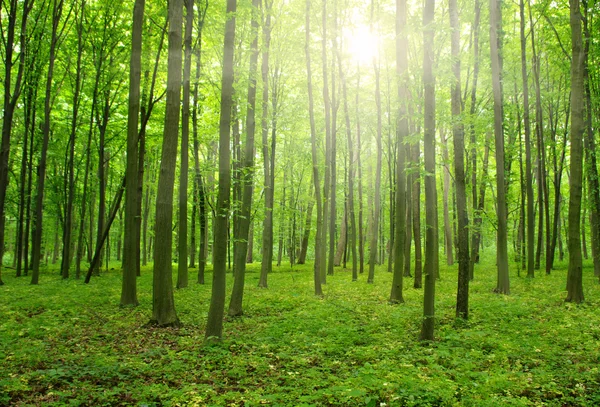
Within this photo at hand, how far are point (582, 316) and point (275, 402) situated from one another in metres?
8.16

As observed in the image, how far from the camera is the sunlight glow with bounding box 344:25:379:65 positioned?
17559 mm

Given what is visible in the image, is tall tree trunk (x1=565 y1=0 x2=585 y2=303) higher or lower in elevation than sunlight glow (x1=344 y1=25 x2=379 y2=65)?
lower

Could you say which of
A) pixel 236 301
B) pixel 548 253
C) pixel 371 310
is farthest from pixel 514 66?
pixel 236 301

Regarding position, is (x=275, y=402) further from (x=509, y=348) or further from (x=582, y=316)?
(x=582, y=316)

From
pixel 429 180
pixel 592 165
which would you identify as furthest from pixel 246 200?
pixel 592 165

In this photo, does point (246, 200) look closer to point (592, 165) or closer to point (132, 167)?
point (132, 167)

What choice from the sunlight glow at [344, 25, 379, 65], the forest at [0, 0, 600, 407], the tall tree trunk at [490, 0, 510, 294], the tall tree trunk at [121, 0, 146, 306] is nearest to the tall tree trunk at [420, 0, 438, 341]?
the forest at [0, 0, 600, 407]

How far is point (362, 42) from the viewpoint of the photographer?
18.2 meters

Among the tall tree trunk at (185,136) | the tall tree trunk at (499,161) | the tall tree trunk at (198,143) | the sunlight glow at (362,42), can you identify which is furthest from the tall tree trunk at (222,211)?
the sunlight glow at (362,42)

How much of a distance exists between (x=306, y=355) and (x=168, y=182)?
489 cm

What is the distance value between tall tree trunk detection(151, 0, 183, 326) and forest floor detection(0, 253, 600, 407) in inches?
23.5

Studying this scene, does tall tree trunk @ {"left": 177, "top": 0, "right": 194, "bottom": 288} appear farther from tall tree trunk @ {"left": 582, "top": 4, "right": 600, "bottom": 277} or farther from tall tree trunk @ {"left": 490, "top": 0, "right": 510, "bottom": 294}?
tall tree trunk @ {"left": 582, "top": 4, "right": 600, "bottom": 277}

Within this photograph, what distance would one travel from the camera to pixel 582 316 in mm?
8594

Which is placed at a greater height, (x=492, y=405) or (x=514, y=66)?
(x=514, y=66)
